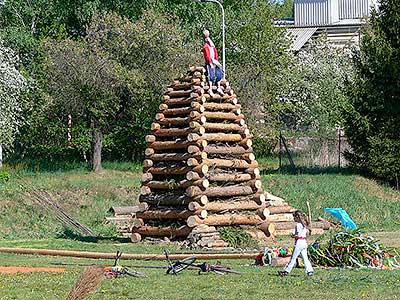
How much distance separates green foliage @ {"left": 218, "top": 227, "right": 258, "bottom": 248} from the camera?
28.6m

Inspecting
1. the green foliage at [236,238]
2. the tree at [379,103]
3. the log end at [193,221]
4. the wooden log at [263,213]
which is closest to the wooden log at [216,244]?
the green foliage at [236,238]

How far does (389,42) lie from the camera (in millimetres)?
48562

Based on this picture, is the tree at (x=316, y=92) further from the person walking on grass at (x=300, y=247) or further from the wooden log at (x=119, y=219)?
the person walking on grass at (x=300, y=247)

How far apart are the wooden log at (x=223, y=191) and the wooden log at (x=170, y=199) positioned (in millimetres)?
178

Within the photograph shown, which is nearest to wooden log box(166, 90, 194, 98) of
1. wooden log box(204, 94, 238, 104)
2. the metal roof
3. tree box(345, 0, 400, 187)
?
wooden log box(204, 94, 238, 104)

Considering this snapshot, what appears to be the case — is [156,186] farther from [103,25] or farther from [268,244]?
[103,25]

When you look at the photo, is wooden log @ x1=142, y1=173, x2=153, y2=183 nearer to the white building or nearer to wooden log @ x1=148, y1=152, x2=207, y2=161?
wooden log @ x1=148, y1=152, x2=207, y2=161

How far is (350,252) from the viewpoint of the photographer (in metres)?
20.6

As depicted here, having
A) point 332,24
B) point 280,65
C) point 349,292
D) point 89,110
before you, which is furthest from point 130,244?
point 332,24

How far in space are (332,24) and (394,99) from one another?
40.8 m

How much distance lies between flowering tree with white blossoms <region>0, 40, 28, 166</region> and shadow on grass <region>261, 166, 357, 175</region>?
12.3 meters

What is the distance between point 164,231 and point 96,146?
2232 centimetres

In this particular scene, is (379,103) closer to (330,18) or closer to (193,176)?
(193,176)

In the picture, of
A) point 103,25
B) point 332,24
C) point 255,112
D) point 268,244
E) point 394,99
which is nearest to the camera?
point 268,244
